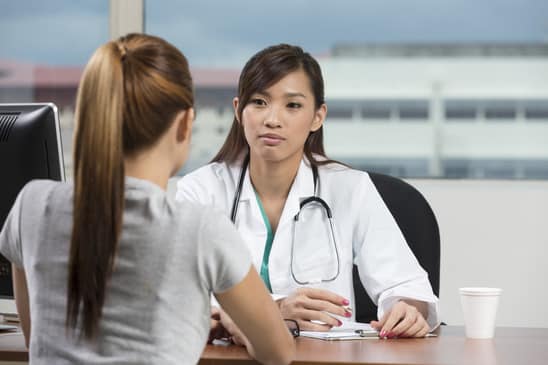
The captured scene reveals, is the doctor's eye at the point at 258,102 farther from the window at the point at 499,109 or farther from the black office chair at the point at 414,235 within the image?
the window at the point at 499,109

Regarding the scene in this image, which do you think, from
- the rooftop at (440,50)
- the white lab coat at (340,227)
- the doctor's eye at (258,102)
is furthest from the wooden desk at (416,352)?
the rooftop at (440,50)

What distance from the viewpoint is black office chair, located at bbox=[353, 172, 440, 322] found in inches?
91.3

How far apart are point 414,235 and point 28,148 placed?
3.54 ft

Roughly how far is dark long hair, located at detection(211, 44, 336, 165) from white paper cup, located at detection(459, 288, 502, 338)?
2.27 ft

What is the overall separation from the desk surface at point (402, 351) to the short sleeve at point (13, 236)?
1.16ft

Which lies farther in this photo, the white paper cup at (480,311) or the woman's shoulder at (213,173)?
the woman's shoulder at (213,173)

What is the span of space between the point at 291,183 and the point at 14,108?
817 millimetres

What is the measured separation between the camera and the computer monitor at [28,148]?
173 cm

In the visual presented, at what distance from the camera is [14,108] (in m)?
1.78

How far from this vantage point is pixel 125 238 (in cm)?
119

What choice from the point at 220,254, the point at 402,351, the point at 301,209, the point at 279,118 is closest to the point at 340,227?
the point at 301,209

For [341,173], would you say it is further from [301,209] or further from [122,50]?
[122,50]

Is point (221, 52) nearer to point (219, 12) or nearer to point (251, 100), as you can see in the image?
point (219, 12)

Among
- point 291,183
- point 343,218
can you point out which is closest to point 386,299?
point 343,218
